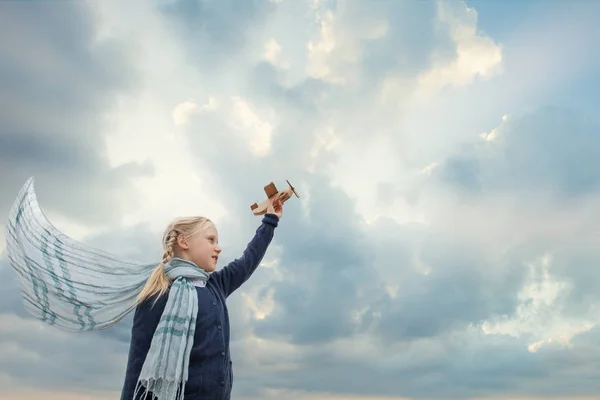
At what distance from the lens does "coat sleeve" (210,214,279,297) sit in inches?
240

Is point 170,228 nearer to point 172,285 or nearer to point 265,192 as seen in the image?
point 172,285

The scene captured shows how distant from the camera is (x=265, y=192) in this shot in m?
6.54

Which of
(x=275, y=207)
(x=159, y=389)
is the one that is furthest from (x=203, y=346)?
(x=275, y=207)

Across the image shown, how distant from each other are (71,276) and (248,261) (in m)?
1.61

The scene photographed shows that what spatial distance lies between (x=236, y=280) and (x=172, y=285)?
29.7 inches

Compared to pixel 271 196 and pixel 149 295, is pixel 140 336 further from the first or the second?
pixel 271 196

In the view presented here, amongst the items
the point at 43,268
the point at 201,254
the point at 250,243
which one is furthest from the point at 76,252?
the point at 250,243

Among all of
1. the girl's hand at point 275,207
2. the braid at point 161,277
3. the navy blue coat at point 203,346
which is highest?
the girl's hand at point 275,207

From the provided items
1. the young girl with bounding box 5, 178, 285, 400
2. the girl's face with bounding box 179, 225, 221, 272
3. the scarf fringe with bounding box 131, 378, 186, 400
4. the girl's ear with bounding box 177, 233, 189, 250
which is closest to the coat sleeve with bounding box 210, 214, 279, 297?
the young girl with bounding box 5, 178, 285, 400

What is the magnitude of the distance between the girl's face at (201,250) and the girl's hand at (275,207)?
743 millimetres

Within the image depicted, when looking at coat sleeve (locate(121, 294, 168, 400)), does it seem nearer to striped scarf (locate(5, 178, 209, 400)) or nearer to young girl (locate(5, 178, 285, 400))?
young girl (locate(5, 178, 285, 400))

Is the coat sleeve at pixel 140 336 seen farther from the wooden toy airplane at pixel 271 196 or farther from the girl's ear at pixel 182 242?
the wooden toy airplane at pixel 271 196

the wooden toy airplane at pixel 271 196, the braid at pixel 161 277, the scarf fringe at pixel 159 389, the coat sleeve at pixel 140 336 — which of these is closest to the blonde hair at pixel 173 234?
the braid at pixel 161 277

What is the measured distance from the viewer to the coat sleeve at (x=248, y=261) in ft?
20.0
